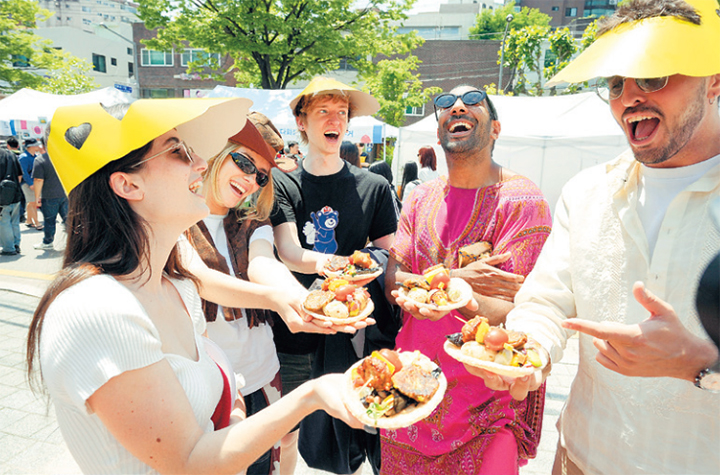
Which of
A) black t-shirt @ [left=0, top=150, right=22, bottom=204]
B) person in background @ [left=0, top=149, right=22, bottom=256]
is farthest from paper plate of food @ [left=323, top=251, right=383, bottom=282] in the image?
black t-shirt @ [left=0, top=150, right=22, bottom=204]

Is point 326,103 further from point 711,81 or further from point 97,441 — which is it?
point 97,441

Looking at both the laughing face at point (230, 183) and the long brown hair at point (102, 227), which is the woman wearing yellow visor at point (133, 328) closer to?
the long brown hair at point (102, 227)

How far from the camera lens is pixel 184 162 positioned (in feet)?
5.29

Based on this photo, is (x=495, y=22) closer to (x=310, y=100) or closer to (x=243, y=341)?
(x=310, y=100)

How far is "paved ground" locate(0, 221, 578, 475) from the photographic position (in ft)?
10.9

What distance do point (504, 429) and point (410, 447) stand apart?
1.88 ft

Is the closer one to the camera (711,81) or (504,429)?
(711,81)

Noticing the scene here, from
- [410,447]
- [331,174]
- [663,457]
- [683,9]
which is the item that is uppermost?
[683,9]

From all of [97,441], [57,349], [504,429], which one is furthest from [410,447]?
[57,349]

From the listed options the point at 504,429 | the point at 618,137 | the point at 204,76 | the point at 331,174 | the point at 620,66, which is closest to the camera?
the point at 620,66

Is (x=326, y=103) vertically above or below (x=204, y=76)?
below

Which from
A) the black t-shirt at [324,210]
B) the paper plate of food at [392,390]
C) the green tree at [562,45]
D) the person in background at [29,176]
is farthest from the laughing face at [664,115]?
the green tree at [562,45]

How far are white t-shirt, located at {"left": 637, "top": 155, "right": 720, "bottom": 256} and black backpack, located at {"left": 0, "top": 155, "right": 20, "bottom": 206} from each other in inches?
463

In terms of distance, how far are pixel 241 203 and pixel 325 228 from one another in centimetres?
68
